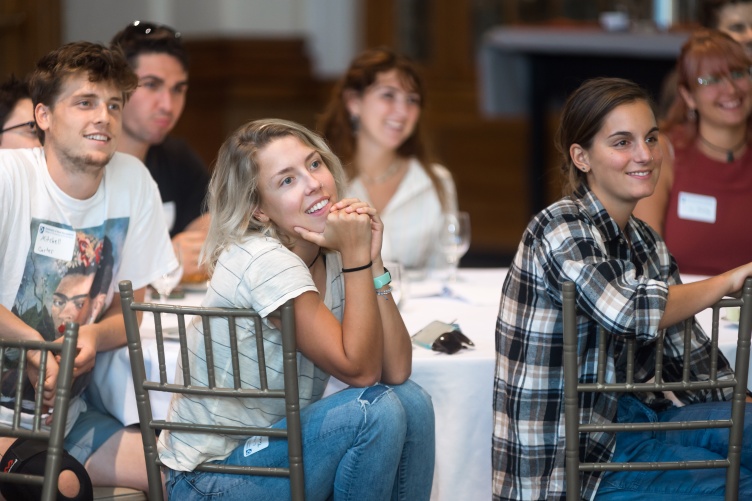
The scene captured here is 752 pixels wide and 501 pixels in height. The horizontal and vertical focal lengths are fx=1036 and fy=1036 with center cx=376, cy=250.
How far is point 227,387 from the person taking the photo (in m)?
1.93

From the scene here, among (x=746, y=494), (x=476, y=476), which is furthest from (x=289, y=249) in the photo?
(x=746, y=494)

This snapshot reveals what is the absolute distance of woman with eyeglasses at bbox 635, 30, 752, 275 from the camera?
2.85 m

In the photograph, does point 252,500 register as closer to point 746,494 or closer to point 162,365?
point 162,365

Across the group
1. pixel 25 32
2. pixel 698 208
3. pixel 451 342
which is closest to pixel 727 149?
pixel 698 208

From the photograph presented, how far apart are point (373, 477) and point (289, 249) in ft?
1.61

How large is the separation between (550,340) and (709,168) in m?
1.19

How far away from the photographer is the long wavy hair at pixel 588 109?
209cm

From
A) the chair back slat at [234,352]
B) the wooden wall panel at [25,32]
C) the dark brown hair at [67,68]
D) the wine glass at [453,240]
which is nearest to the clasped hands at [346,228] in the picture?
the chair back slat at [234,352]

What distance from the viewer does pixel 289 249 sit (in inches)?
83.2

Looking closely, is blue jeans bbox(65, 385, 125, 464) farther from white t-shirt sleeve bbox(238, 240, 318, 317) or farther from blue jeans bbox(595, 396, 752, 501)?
blue jeans bbox(595, 396, 752, 501)

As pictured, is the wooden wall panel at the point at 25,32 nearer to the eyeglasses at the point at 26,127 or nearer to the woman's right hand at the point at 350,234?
the eyeglasses at the point at 26,127

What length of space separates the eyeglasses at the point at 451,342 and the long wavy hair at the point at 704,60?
3.83 ft

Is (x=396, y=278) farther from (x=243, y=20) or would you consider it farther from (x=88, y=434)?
(x=243, y=20)

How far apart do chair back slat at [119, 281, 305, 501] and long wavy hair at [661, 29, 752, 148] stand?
5.07 ft
